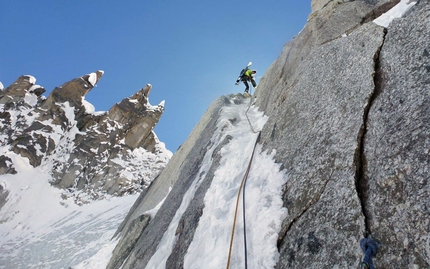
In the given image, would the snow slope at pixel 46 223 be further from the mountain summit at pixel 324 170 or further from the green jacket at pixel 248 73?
the green jacket at pixel 248 73

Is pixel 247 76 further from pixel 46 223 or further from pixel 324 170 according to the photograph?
pixel 46 223

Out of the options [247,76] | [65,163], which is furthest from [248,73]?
[65,163]

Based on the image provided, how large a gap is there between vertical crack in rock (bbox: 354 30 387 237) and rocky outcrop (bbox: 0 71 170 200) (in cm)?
4553

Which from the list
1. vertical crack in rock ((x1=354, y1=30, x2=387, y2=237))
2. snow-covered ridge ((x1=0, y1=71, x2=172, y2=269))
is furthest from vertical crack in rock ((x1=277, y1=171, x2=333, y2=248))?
snow-covered ridge ((x1=0, y1=71, x2=172, y2=269))

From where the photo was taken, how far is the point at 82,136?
58.0 metres

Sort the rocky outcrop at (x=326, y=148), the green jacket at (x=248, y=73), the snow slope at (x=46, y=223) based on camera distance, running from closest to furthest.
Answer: the rocky outcrop at (x=326, y=148), the green jacket at (x=248, y=73), the snow slope at (x=46, y=223)

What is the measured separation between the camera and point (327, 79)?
25.3 feet

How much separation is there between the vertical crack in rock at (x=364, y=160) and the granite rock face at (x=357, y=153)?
0.02 metres

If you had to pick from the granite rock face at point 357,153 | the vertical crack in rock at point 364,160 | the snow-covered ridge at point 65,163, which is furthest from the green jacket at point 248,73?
the snow-covered ridge at point 65,163

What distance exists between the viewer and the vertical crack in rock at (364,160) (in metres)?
4.25

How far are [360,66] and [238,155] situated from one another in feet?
15.5

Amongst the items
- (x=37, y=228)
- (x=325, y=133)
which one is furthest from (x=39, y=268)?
(x=325, y=133)

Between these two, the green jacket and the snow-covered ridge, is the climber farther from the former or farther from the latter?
the snow-covered ridge

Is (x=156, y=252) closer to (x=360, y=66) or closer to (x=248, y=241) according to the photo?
(x=248, y=241)
